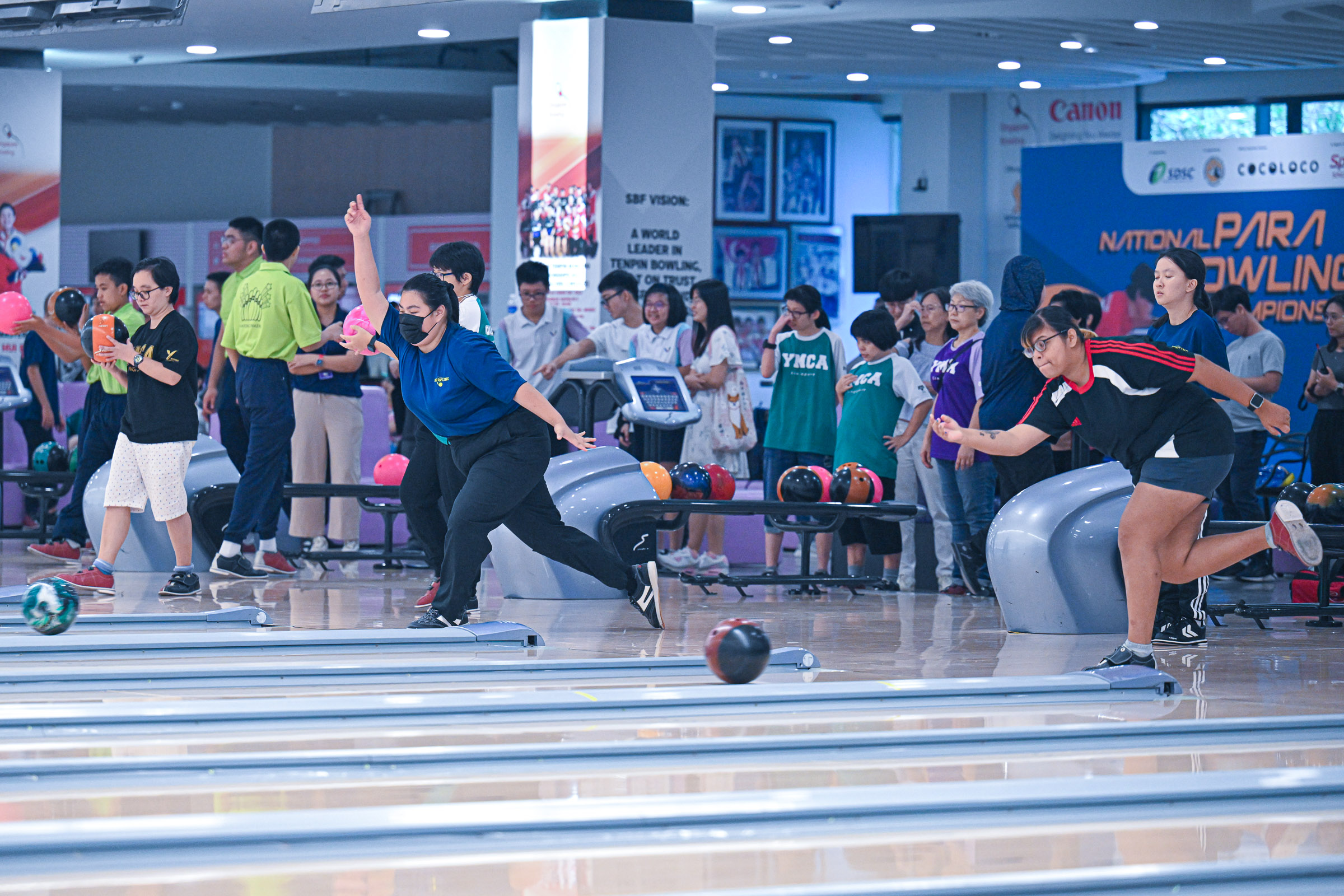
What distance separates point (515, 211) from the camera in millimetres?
15188

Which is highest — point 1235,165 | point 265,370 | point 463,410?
point 1235,165

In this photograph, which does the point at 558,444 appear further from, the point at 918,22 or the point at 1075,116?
the point at 1075,116

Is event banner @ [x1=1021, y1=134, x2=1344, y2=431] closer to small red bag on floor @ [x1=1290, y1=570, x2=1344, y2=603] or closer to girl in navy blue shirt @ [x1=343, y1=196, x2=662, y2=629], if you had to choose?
small red bag on floor @ [x1=1290, y1=570, x2=1344, y2=603]

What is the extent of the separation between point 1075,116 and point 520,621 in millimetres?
11607

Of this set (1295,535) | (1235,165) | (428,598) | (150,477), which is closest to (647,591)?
(428,598)

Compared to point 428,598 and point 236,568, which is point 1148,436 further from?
point 236,568

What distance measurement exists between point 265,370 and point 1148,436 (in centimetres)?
421

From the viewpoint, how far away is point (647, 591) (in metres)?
5.71

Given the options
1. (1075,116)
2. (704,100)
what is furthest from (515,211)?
(1075,116)

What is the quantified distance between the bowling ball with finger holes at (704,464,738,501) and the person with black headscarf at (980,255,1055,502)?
4.34ft

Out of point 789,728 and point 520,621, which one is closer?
point 789,728

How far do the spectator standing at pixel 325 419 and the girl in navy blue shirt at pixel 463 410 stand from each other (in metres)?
2.51

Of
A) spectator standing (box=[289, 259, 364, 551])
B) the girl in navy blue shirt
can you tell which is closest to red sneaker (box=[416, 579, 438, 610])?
the girl in navy blue shirt

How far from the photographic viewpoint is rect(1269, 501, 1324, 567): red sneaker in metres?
4.75
